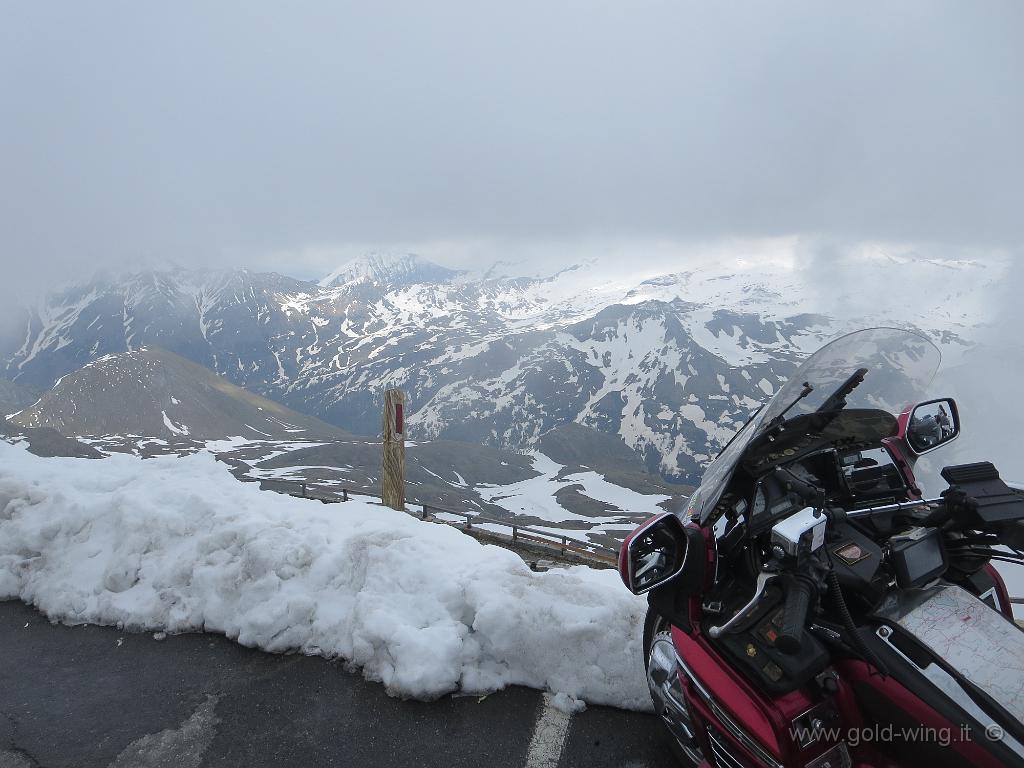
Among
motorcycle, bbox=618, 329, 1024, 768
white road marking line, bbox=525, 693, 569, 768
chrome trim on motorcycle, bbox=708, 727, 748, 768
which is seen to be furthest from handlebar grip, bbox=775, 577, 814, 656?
white road marking line, bbox=525, 693, 569, 768

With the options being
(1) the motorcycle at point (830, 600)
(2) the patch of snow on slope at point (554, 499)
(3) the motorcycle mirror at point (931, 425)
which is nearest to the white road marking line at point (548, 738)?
(1) the motorcycle at point (830, 600)

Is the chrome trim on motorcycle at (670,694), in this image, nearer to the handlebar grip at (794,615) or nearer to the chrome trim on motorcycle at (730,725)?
the chrome trim on motorcycle at (730,725)

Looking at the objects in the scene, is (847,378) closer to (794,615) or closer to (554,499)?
(794,615)

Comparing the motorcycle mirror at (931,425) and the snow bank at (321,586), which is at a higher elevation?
the motorcycle mirror at (931,425)

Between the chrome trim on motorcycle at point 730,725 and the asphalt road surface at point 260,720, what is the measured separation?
1299 millimetres

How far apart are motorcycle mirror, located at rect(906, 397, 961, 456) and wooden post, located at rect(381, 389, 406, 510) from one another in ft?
24.4

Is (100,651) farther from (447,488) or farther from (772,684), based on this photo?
(447,488)

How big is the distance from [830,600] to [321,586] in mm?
4388

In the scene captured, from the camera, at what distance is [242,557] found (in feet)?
18.2

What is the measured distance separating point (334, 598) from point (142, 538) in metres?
2.48

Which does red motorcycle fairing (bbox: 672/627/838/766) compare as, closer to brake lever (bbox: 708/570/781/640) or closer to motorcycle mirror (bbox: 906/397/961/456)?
brake lever (bbox: 708/570/781/640)

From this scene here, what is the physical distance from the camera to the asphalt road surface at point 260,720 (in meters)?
3.91

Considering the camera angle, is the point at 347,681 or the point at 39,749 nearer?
the point at 39,749

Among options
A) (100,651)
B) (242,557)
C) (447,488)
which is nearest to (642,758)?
(242,557)
